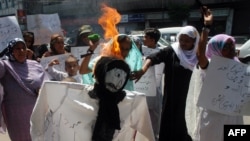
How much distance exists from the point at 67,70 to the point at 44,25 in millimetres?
2715

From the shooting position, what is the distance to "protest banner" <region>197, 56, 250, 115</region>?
10.4 feet

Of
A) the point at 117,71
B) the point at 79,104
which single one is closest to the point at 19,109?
the point at 79,104

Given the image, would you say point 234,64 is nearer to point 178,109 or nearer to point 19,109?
point 178,109

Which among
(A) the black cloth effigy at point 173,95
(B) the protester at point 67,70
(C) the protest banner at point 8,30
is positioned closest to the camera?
(A) the black cloth effigy at point 173,95

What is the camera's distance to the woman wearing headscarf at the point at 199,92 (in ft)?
10.5

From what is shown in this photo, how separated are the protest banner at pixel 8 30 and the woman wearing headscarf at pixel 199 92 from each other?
8.97ft

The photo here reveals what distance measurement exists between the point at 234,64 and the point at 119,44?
4.01 ft

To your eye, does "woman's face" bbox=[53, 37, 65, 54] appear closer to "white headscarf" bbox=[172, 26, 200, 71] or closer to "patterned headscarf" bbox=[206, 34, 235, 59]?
"white headscarf" bbox=[172, 26, 200, 71]

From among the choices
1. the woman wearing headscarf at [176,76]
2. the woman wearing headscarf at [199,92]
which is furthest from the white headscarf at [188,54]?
the woman wearing headscarf at [199,92]

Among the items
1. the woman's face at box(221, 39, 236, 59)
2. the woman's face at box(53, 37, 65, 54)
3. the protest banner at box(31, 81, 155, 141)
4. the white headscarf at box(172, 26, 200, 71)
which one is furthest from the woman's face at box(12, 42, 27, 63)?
the woman's face at box(221, 39, 236, 59)

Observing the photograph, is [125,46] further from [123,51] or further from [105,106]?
[105,106]

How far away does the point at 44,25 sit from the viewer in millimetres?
6617

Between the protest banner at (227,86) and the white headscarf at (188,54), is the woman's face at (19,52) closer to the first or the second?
the white headscarf at (188,54)

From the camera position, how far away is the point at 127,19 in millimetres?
36562
